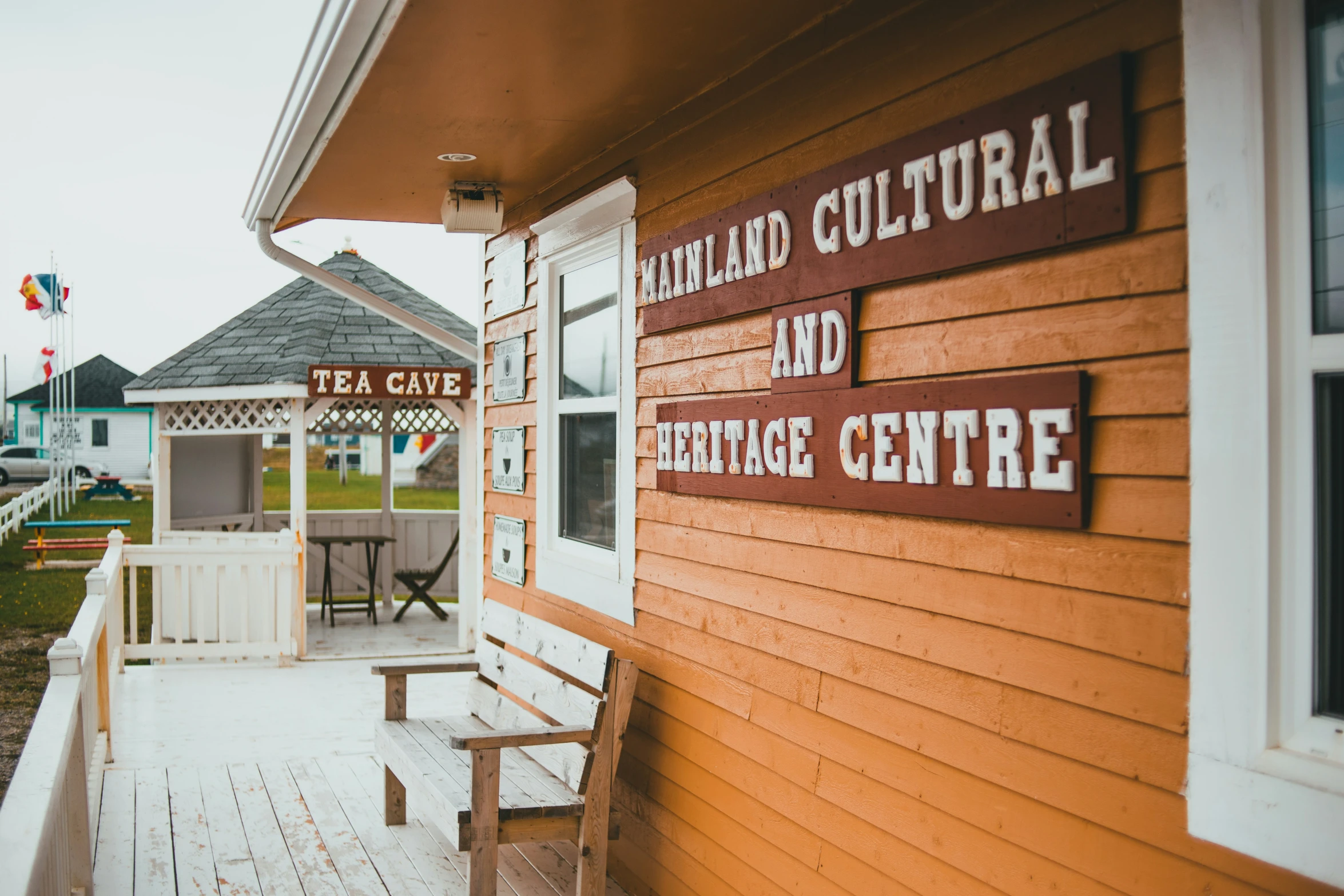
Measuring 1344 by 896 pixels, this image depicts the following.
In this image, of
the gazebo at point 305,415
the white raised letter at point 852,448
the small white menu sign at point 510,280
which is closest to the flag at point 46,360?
the gazebo at point 305,415

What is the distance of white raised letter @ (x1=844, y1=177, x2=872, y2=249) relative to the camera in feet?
8.38

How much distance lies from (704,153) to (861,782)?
6.83 feet

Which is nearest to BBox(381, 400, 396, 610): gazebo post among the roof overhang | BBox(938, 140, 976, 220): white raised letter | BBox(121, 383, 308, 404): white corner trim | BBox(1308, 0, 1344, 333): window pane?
BBox(121, 383, 308, 404): white corner trim

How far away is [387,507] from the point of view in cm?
1228

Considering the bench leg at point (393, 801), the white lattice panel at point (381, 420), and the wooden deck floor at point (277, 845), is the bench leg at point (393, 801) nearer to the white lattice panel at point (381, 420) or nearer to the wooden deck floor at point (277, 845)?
the wooden deck floor at point (277, 845)

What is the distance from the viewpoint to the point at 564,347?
4672 millimetres

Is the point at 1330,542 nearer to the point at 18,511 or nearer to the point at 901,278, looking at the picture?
the point at 901,278

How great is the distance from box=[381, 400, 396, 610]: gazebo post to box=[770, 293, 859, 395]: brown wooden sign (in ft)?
27.8

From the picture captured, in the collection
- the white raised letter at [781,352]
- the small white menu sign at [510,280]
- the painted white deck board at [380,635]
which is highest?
the small white menu sign at [510,280]

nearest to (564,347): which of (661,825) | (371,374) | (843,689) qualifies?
(661,825)

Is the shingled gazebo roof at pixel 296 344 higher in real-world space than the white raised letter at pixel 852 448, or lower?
higher

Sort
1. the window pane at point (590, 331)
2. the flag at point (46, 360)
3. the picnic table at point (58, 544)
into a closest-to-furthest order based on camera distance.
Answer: the window pane at point (590, 331)
the picnic table at point (58, 544)
the flag at point (46, 360)

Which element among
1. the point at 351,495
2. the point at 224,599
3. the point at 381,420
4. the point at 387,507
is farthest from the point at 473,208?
the point at 351,495

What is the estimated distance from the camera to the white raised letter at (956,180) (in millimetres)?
2223
